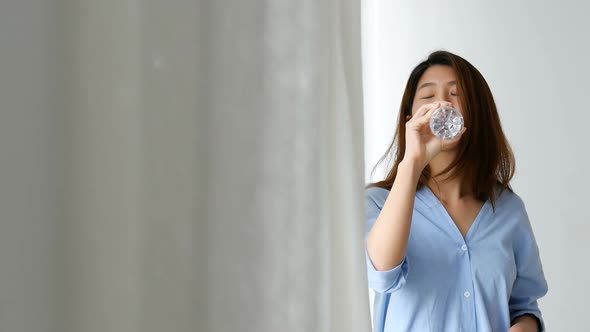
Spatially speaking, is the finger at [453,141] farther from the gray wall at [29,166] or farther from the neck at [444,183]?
the gray wall at [29,166]

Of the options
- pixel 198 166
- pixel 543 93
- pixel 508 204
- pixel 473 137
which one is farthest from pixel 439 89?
pixel 543 93

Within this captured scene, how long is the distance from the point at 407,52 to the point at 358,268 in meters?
2.13

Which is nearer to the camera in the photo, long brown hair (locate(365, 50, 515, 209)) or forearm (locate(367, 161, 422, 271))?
forearm (locate(367, 161, 422, 271))

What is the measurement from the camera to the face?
123 centimetres

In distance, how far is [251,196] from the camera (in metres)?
0.33

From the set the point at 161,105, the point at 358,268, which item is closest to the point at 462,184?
the point at 358,268

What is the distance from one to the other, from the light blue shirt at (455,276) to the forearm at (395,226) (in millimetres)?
16

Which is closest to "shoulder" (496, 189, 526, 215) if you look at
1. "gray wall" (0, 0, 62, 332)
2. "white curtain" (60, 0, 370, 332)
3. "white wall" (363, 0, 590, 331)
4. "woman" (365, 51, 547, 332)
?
"woman" (365, 51, 547, 332)

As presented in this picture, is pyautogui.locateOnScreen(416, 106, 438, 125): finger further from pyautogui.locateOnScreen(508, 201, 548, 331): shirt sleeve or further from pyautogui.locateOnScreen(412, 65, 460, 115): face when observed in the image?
pyautogui.locateOnScreen(508, 201, 548, 331): shirt sleeve

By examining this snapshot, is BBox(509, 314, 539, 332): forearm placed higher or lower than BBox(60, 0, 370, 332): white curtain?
lower

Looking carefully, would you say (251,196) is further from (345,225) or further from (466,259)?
(466,259)

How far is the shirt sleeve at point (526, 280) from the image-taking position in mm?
1200

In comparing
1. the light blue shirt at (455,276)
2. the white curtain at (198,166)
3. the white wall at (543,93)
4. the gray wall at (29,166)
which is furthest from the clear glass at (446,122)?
the white wall at (543,93)

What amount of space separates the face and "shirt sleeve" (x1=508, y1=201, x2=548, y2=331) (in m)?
0.25
